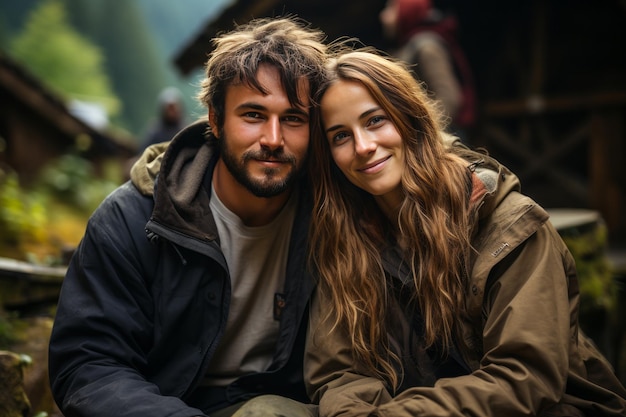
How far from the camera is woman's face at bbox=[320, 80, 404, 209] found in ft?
9.30

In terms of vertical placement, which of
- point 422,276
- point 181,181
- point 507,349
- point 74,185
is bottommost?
point 74,185

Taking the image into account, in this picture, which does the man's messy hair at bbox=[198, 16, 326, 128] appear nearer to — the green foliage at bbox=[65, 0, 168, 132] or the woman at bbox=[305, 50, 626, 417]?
the woman at bbox=[305, 50, 626, 417]

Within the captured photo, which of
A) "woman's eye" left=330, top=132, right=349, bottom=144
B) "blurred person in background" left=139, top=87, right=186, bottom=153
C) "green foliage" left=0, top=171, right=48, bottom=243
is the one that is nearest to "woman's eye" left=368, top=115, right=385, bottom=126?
"woman's eye" left=330, top=132, right=349, bottom=144

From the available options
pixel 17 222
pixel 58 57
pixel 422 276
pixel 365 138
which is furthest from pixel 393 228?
pixel 58 57

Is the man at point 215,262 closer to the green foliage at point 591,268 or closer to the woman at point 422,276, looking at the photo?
the woman at point 422,276

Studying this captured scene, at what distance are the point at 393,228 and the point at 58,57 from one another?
1609 inches

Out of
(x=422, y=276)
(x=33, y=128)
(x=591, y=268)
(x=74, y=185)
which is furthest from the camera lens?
(x=33, y=128)

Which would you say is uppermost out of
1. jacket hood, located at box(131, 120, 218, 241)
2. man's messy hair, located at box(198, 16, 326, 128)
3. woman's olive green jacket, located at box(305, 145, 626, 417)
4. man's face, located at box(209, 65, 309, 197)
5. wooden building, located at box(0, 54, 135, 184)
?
man's messy hair, located at box(198, 16, 326, 128)

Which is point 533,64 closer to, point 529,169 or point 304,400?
point 529,169

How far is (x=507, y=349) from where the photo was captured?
2.39m

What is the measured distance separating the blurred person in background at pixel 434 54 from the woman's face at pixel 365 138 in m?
2.18

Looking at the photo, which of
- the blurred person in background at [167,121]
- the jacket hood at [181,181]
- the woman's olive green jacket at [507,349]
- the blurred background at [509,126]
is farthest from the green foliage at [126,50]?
the woman's olive green jacket at [507,349]

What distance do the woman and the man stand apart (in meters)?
0.19

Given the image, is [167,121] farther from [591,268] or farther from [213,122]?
[213,122]
